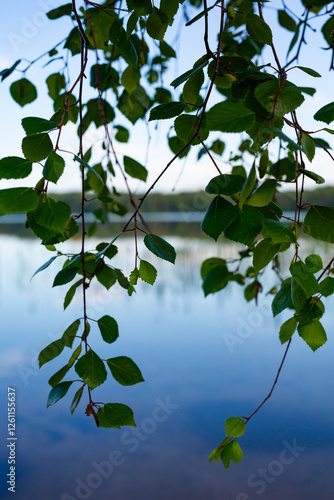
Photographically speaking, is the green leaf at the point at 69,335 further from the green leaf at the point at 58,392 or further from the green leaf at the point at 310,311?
the green leaf at the point at 310,311

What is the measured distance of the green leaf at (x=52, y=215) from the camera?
1.30 feet

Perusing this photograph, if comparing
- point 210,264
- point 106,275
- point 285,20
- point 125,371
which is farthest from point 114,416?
point 285,20

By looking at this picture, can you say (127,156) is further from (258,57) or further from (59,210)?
(258,57)

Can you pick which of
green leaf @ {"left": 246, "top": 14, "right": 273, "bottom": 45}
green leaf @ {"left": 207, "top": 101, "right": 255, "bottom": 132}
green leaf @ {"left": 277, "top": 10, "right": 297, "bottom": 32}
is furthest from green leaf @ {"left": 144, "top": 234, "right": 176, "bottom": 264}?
green leaf @ {"left": 277, "top": 10, "right": 297, "bottom": 32}

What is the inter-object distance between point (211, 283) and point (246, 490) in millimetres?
952

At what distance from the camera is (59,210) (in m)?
0.40

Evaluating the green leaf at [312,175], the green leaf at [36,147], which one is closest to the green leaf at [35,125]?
the green leaf at [36,147]

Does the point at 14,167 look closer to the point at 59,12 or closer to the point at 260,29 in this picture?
the point at 260,29

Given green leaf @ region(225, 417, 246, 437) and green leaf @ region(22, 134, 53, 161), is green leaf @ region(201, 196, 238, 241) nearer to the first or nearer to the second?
green leaf @ region(22, 134, 53, 161)

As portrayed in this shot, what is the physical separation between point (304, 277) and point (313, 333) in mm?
110

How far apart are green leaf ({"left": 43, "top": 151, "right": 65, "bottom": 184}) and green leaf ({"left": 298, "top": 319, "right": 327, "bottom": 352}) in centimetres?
30

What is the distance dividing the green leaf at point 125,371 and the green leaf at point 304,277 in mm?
206

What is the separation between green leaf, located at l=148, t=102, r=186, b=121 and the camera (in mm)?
441

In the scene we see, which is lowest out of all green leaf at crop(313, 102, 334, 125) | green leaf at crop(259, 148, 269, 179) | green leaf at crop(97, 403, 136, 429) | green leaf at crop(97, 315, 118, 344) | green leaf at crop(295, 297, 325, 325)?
green leaf at crop(97, 403, 136, 429)
